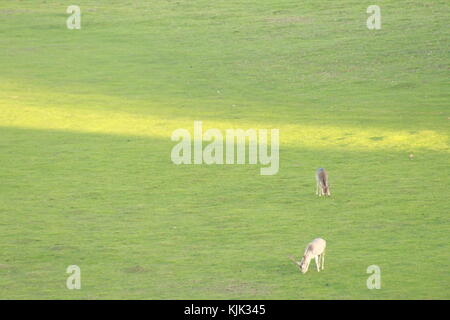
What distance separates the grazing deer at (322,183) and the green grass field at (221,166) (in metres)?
0.36

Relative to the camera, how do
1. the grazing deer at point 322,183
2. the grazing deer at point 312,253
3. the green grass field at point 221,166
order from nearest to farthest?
the grazing deer at point 312,253 → the green grass field at point 221,166 → the grazing deer at point 322,183

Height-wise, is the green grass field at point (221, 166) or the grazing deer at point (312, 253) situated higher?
the green grass field at point (221, 166)

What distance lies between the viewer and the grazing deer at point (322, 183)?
2127cm

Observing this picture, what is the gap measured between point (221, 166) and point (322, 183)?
4.27m

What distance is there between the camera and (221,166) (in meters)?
24.8

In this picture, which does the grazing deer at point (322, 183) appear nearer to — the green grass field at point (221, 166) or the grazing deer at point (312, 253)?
the green grass field at point (221, 166)

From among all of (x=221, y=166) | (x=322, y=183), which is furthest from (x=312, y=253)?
(x=221, y=166)

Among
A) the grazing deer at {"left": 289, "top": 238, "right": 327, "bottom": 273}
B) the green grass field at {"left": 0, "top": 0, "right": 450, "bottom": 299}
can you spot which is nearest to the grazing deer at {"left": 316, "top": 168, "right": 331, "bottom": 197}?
the green grass field at {"left": 0, "top": 0, "right": 450, "bottom": 299}

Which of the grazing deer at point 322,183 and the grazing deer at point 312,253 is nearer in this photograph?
the grazing deer at point 312,253

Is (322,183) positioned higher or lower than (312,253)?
higher

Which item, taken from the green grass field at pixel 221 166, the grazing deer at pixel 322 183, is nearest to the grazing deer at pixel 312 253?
the green grass field at pixel 221 166

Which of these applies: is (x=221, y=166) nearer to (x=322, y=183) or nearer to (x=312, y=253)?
(x=322, y=183)
